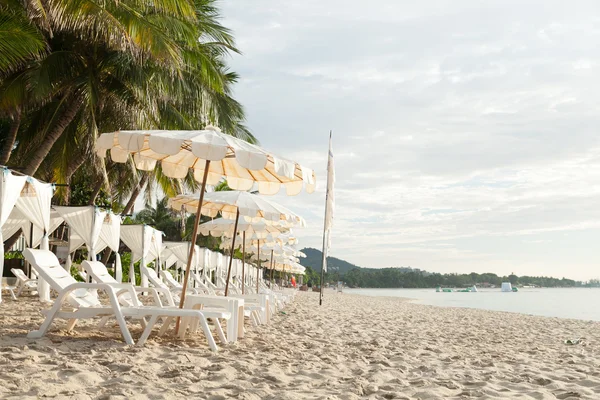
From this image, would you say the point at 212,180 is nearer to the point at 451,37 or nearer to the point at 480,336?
the point at 480,336

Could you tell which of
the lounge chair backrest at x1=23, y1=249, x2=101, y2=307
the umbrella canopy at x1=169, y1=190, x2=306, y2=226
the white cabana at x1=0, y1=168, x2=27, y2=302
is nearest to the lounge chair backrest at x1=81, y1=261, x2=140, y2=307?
the lounge chair backrest at x1=23, y1=249, x2=101, y2=307

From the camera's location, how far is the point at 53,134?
12.8m

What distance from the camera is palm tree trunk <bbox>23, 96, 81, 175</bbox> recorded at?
40.4 ft

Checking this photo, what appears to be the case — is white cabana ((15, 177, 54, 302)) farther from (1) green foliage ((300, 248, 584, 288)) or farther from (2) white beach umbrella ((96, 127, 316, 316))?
(1) green foliage ((300, 248, 584, 288))

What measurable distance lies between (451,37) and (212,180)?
7.64 metres

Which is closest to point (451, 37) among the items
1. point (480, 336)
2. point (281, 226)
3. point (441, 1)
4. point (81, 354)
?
point (441, 1)

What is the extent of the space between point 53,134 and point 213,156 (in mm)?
9183

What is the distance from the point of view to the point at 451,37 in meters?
12.3

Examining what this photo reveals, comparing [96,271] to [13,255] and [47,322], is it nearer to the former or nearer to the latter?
[47,322]

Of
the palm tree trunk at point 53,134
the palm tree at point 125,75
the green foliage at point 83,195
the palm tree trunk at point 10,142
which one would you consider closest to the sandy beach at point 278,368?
the palm tree at point 125,75

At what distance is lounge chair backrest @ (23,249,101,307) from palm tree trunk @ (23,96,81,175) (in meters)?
7.11

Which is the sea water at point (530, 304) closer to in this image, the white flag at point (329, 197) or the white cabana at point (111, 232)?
the white flag at point (329, 197)

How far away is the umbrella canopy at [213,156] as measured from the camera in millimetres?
5027

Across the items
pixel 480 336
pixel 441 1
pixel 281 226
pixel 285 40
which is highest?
pixel 441 1
